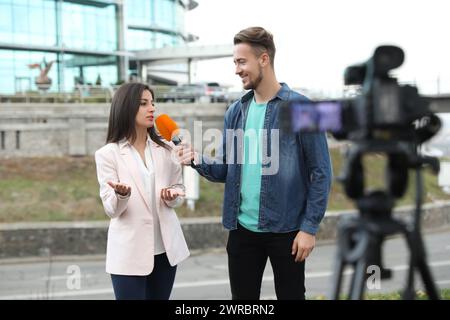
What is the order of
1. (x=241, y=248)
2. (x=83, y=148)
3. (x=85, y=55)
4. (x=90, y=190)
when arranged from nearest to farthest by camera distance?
1. (x=241, y=248)
2. (x=90, y=190)
3. (x=83, y=148)
4. (x=85, y=55)

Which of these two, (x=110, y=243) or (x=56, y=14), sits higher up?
(x=56, y=14)

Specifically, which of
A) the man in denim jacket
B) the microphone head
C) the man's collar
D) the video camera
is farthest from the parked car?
the video camera

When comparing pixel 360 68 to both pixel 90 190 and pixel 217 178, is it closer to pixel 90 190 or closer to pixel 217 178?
pixel 217 178

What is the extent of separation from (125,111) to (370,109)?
1.69m

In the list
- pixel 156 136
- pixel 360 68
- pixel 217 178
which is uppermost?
pixel 360 68

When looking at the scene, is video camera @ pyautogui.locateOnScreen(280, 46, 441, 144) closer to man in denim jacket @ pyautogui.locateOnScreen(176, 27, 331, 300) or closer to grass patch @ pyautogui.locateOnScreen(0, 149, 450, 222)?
man in denim jacket @ pyautogui.locateOnScreen(176, 27, 331, 300)

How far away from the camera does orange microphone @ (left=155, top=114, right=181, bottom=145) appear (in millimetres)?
2955

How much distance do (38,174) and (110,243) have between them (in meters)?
13.4

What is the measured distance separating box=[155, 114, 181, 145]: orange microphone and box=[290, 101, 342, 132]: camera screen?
148cm

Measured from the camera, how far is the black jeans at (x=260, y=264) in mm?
2750

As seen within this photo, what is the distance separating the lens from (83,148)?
58.0 feet

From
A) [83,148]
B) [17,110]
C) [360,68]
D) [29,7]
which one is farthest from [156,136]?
[29,7]

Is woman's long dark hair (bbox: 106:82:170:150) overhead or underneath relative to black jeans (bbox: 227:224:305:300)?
overhead

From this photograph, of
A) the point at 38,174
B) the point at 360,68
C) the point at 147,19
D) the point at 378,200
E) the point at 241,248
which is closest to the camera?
the point at 378,200
